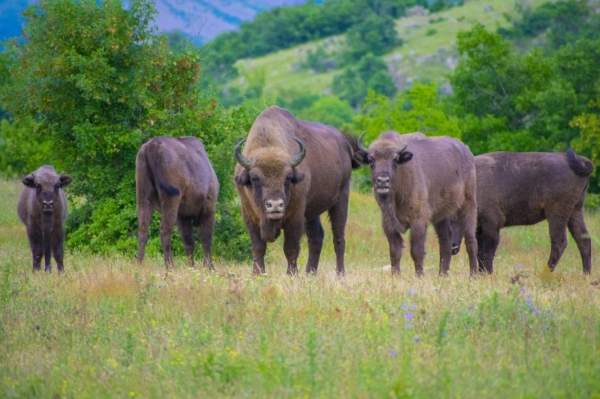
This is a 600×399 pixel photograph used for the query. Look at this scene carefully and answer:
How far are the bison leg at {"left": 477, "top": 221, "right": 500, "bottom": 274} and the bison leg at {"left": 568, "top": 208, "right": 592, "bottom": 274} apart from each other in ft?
4.95

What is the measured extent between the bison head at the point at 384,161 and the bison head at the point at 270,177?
4.08 ft

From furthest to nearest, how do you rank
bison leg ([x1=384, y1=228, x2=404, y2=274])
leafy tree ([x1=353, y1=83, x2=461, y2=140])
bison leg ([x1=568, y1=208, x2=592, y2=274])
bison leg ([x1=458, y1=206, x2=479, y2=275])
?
leafy tree ([x1=353, y1=83, x2=461, y2=140]) → bison leg ([x1=568, y1=208, x2=592, y2=274]) → bison leg ([x1=458, y1=206, x2=479, y2=275]) → bison leg ([x1=384, y1=228, x2=404, y2=274])

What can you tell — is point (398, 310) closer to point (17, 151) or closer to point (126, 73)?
point (126, 73)

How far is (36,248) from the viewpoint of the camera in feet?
52.6

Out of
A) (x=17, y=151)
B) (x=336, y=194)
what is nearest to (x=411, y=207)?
(x=336, y=194)

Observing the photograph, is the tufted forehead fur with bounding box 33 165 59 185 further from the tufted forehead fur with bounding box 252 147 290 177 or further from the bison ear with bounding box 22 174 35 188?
the tufted forehead fur with bounding box 252 147 290 177

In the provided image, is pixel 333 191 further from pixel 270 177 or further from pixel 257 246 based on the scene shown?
pixel 270 177

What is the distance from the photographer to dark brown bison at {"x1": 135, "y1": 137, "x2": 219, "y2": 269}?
15.8 metres

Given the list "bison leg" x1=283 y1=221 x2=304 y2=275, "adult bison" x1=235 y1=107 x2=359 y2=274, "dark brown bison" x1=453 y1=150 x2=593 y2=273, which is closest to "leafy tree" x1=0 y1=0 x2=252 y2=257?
"adult bison" x1=235 y1=107 x2=359 y2=274

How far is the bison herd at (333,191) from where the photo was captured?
45.2 feet

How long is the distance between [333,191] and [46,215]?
447cm

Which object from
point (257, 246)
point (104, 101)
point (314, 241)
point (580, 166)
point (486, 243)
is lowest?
point (486, 243)

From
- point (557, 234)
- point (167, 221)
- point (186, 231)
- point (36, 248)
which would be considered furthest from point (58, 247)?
point (557, 234)

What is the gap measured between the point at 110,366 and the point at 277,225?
5.03m
